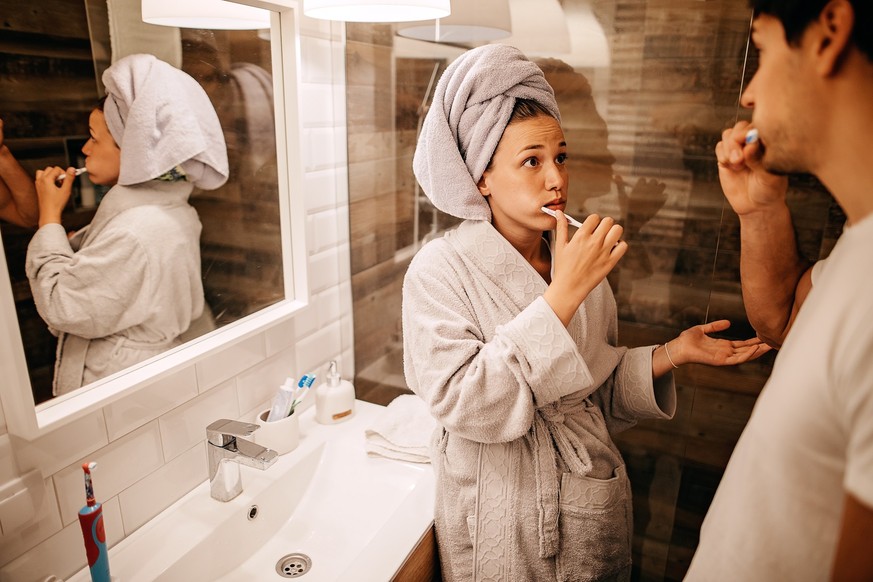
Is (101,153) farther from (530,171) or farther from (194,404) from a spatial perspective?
(530,171)

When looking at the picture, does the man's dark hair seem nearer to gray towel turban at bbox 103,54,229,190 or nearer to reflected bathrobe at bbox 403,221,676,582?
reflected bathrobe at bbox 403,221,676,582

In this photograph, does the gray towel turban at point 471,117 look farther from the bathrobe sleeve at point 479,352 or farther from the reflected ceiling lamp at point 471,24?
the reflected ceiling lamp at point 471,24

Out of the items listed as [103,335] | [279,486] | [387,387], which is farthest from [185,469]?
[387,387]

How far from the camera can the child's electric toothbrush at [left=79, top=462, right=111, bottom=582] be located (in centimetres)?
84

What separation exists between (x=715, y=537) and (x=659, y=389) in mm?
511

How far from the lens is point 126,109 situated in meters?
0.92

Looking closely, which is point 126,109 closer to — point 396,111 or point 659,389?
point 396,111

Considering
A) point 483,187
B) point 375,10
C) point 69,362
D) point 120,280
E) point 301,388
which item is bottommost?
point 301,388

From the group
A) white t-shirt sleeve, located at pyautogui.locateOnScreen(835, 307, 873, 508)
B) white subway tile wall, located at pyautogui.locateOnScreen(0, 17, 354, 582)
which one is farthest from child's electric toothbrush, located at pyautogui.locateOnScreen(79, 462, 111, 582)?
white t-shirt sleeve, located at pyautogui.locateOnScreen(835, 307, 873, 508)

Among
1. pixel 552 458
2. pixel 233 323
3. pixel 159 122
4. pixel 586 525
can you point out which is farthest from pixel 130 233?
pixel 586 525

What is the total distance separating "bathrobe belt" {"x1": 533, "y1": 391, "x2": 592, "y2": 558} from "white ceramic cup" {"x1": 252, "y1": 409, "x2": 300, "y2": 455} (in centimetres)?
59

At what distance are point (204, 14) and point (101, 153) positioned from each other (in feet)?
1.17

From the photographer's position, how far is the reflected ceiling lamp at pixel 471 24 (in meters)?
1.27

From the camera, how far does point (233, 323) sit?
4.07 ft
